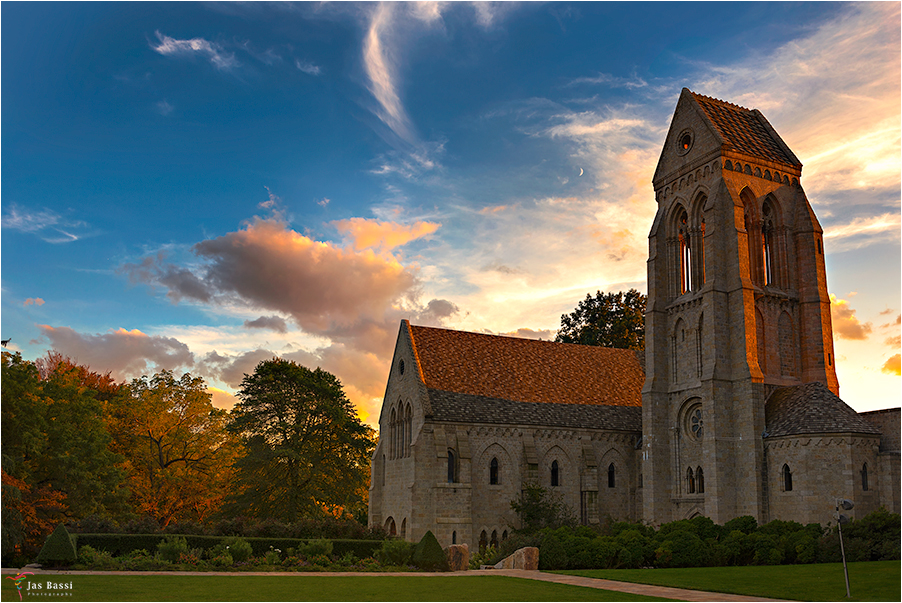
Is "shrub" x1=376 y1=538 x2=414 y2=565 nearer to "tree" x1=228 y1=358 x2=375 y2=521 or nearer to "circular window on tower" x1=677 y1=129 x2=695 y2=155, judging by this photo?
"tree" x1=228 y1=358 x2=375 y2=521

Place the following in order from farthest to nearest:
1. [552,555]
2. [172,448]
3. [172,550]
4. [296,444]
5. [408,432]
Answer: [172,448], [296,444], [408,432], [552,555], [172,550]

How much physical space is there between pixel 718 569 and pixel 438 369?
22.2 meters

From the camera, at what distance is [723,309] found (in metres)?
40.2

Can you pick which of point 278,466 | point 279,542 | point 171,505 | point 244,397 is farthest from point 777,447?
point 171,505

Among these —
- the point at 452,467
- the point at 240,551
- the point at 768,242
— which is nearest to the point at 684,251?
the point at 768,242

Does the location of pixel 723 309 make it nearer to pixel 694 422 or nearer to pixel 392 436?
pixel 694 422

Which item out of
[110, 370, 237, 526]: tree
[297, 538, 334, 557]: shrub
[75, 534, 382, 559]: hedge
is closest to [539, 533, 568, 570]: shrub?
[75, 534, 382, 559]: hedge

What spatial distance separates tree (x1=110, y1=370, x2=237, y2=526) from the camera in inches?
2032

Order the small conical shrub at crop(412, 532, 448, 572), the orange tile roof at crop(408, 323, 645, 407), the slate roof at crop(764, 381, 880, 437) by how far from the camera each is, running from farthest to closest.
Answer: the orange tile roof at crop(408, 323, 645, 407) < the slate roof at crop(764, 381, 880, 437) < the small conical shrub at crop(412, 532, 448, 572)

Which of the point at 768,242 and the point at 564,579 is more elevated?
the point at 768,242

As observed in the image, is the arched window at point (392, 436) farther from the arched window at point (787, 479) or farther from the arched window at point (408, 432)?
the arched window at point (787, 479)

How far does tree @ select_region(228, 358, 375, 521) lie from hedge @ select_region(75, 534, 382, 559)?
57.7 ft

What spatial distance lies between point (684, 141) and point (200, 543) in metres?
35.7

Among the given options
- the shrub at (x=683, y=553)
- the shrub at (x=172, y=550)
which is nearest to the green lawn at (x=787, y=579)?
the shrub at (x=683, y=553)
